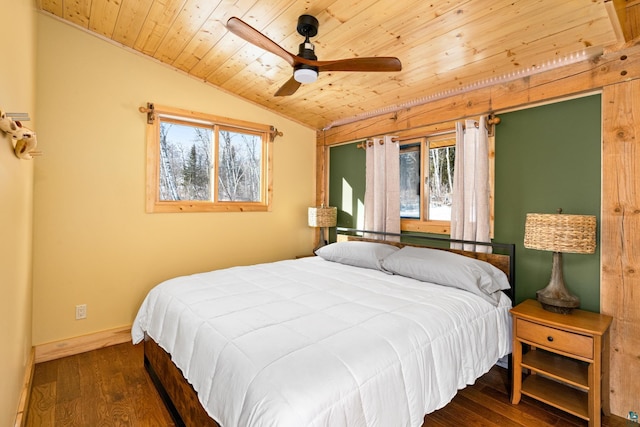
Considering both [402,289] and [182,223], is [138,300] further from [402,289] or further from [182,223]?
[402,289]

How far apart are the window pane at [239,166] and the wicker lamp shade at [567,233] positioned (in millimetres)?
3040

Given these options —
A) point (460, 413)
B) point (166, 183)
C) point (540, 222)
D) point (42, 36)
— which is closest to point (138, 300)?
point (166, 183)

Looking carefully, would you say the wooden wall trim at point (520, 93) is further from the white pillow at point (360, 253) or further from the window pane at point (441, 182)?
the white pillow at point (360, 253)

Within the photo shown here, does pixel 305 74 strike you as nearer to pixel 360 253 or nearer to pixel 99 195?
pixel 360 253

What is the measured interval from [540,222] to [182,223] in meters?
3.24

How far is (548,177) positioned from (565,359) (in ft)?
4.39

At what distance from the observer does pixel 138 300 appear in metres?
3.12

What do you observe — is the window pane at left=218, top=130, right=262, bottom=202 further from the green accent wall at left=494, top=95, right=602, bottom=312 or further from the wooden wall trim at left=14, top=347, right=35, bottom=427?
the green accent wall at left=494, top=95, right=602, bottom=312

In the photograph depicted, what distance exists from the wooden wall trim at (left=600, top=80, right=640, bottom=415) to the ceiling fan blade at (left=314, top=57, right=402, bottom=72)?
4.87ft

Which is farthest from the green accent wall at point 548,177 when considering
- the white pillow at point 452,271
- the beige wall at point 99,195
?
the beige wall at point 99,195

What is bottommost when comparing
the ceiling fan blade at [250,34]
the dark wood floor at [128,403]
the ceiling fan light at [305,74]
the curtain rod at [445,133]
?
the dark wood floor at [128,403]

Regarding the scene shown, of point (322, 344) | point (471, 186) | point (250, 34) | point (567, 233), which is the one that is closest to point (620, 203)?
point (567, 233)

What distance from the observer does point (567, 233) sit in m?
1.98

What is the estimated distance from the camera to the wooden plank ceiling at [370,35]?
6.48 feet
